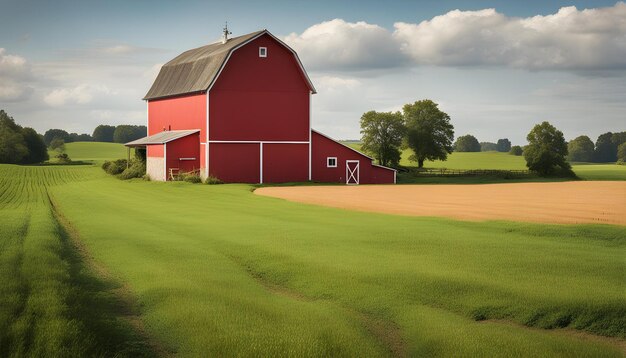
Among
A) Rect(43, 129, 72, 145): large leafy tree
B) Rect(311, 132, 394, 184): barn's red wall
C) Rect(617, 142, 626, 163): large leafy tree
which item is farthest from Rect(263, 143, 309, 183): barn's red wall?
Rect(43, 129, 72, 145): large leafy tree

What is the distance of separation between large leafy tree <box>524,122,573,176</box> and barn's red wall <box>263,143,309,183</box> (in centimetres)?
4081

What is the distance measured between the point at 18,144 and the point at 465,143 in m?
105

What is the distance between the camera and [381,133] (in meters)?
85.5

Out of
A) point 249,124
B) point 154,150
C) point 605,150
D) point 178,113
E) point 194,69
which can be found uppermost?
point 194,69

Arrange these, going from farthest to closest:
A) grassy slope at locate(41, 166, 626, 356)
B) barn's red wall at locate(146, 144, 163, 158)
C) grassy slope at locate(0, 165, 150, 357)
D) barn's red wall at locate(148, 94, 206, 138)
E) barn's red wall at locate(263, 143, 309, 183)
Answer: barn's red wall at locate(146, 144, 163, 158) < barn's red wall at locate(263, 143, 309, 183) < barn's red wall at locate(148, 94, 206, 138) < grassy slope at locate(41, 166, 626, 356) < grassy slope at locate(0, 165, 150, 357)

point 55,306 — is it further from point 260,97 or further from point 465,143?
point 465,143

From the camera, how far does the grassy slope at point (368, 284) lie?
9.73 meters

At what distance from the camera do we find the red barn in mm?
48562

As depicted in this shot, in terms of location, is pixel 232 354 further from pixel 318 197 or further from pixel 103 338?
pixel 318 197

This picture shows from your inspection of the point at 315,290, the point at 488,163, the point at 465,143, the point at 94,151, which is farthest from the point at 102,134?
the point at 315,290

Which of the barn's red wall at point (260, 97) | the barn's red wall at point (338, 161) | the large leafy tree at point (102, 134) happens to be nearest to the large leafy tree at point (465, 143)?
the large leafy tree at point (102, 134)

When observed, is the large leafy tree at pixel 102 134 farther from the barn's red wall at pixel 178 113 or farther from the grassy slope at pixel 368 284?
the grassy slope at pixel 368 284

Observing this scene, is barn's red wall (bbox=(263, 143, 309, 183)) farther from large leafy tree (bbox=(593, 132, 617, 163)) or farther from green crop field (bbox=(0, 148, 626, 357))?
large leafy tree (bbox=(593, 132, 617, 163))

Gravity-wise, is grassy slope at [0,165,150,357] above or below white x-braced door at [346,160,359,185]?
below
